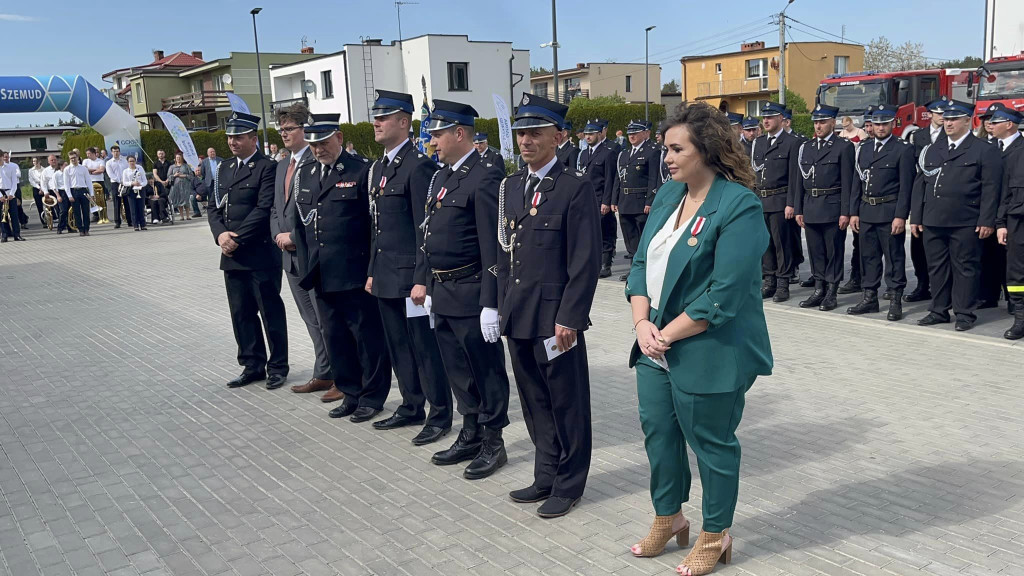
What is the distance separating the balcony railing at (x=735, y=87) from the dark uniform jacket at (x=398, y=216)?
60.2 m

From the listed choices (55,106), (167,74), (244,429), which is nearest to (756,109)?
(167,74)

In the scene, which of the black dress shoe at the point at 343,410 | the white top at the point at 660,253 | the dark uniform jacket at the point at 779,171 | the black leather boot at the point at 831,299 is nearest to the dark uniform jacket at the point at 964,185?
the black leather boot at the point at 831,299

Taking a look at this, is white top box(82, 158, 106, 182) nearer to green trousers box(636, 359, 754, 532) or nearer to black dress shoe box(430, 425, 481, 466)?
black dress shoe box(430, 425, 481, 466)

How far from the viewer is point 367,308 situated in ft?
19.9

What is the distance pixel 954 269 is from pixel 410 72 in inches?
1816

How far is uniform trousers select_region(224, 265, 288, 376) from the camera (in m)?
6.92

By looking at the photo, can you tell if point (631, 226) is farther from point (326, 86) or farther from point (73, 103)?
point (326, 86)

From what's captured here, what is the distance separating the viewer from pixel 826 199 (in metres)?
9.23

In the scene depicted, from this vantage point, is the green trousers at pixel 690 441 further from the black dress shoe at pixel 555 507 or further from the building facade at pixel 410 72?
the building facade at pixel 410 72

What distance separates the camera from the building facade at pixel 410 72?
49.4 metres

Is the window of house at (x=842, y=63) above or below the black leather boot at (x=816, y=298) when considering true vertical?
above

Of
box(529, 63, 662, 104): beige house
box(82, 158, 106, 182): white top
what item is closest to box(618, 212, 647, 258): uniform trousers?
box(82, 158, 106, 182): white top

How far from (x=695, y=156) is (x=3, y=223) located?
21.3 metres

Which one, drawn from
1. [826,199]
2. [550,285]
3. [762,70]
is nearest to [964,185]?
[826,199]
